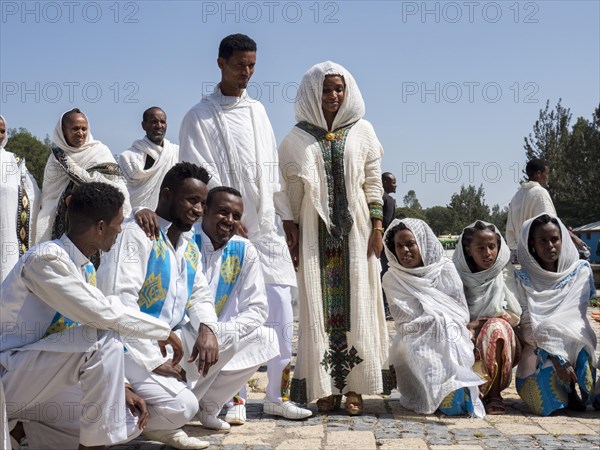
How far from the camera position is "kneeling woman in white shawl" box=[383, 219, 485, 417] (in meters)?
5.46

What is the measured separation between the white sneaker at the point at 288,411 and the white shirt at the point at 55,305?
1686 mm

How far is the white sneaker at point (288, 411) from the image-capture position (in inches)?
211

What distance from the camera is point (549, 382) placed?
5520 mm

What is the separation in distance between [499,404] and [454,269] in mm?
974

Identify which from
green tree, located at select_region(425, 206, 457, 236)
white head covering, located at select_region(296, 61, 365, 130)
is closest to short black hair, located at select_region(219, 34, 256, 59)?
white head covering, located at select_region(296, 61, 365, 130)

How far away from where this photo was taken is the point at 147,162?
348 inches

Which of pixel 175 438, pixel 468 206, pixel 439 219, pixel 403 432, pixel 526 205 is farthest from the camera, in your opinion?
pixel 439 219

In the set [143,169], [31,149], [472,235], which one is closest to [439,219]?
[31,149]

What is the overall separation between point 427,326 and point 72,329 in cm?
264

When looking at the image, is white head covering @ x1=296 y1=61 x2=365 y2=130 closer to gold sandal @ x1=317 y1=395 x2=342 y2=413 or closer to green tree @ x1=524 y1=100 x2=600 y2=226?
gold sandal @ x1=317 y1=395 x2=342 y2=413

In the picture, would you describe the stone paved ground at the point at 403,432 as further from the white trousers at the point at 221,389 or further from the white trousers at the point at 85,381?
the white trousers at the point at 85,381

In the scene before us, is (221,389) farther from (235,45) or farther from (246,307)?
(235,45)

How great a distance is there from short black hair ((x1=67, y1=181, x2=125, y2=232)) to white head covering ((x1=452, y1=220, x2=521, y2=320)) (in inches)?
115

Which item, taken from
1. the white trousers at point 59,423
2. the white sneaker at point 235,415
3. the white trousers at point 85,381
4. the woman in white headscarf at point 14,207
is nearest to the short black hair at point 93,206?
the white trousers at point 85,381
